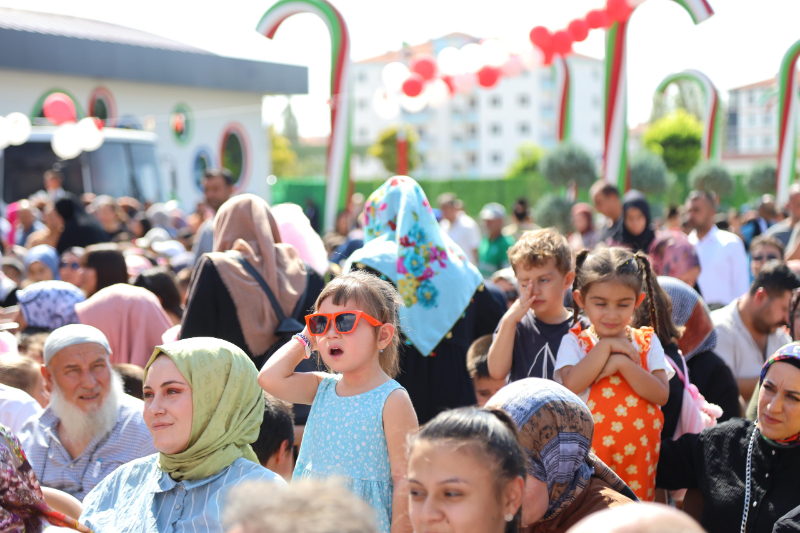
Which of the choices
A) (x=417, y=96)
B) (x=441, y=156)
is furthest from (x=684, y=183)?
(x=441, y=156)

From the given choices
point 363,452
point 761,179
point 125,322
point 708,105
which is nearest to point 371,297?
point 363,452

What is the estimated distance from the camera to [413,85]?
40.5ft

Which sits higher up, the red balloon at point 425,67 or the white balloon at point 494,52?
the white balloon at point 494,52

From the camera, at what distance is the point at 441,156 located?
273 ft

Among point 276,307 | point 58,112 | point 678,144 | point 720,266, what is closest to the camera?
point 276,307

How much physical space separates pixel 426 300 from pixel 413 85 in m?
8.89

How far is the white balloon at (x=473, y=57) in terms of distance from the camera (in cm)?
1232

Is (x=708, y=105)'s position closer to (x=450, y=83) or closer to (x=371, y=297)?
(x=450, y=83)

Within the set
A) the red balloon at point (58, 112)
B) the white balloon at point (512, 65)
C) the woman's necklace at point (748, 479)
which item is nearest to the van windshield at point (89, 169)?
the red balloon at point (58, 112)

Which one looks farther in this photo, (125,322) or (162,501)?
(125,322)

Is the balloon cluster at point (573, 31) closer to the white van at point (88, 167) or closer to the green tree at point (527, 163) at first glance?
the white van at point (88, 167)

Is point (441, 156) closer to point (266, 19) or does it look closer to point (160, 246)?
point (266, 19)

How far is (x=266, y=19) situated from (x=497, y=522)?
1235cm

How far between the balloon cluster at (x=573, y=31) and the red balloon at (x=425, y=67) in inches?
61.9
